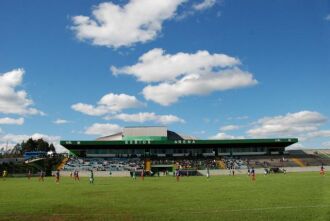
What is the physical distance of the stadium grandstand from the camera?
104 m

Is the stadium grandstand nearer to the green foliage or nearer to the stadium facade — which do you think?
the stadium facade

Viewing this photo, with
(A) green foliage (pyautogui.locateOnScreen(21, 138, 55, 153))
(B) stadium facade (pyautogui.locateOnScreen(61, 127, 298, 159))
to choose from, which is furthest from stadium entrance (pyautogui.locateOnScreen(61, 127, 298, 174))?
(A) green foliage (pyautogui.locateOnScreen(21, 138, 55, 153))

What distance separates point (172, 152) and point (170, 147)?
4.99 ft

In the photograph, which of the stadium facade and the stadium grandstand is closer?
the stadium grandstand

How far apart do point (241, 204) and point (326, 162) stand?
89.5 metres

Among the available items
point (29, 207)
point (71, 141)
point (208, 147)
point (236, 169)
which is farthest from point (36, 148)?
point (29, 207)

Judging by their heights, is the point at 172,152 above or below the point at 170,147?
below

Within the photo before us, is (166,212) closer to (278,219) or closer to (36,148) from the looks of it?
(278,219)

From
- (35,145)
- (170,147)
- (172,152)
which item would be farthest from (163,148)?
(35,145)

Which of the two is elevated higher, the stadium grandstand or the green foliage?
the green foliage

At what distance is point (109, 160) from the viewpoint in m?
109

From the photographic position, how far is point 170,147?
120m

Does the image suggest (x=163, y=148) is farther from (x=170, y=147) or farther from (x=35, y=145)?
(x=35, y=145)

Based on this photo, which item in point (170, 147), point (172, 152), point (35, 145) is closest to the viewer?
point (170, 147)
